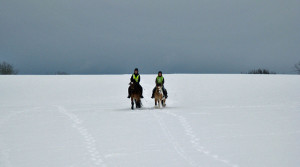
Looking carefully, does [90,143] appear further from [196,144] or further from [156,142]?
[196,144]

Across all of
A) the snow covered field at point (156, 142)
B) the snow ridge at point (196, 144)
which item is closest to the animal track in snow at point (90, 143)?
the snow covered field at point (156, 142)

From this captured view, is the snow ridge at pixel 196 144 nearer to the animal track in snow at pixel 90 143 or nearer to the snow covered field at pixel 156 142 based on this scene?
the snow covered field at pixel 156 142

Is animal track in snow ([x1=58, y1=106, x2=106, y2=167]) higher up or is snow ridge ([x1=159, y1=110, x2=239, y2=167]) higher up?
snow ridge ([x1=159, y1=110, x2=239, y2=167])

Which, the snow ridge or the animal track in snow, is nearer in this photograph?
the snow ridge

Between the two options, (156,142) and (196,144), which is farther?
(156,142)

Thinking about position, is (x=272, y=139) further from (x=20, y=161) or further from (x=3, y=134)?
(x=3, y=134)

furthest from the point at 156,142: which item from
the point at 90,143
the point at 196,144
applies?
the point at 90,143

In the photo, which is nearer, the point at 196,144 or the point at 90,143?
the point at 196,144

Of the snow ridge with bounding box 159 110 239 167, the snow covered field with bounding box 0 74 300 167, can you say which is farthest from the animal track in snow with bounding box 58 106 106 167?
the snow ridge with bounding box 159 110 239 167

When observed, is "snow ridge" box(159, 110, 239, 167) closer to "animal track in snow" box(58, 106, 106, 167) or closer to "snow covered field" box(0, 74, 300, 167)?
"snow covered field" box(0, 74, 300, 167)

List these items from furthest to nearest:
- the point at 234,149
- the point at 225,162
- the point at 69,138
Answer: the point at 69,138, the point at 234,149, the point at 225,162

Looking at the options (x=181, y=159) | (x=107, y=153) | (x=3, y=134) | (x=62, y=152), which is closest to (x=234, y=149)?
(x=181, y=159)

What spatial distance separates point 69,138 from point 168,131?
9.45 feet

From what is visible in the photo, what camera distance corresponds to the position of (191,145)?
9391mm
